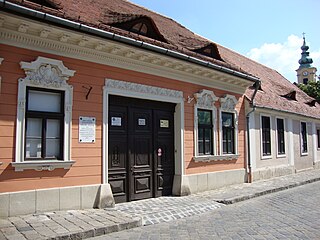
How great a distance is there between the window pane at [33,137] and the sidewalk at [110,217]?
1274 millimetres

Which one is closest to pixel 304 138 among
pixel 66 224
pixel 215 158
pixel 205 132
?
pixel 215 158

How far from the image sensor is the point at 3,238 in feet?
16.2

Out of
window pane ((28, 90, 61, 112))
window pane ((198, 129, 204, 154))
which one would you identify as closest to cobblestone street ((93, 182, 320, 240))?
window pane ((198, 129, 204, 154))

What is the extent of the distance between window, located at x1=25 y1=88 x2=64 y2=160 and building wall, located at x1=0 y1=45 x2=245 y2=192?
311 mm

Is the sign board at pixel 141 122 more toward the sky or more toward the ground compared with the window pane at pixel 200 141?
more toward the sky

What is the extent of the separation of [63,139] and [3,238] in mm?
2632

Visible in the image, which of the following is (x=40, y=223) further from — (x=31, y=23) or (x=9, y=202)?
(x=31, y=23)

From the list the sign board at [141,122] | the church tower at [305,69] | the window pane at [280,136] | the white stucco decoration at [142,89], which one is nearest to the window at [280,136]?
the window pane at [280,136]

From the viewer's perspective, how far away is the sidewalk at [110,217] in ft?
17.7

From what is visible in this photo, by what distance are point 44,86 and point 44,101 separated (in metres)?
0.34

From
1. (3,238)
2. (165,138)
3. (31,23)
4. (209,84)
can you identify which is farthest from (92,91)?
(209,84)

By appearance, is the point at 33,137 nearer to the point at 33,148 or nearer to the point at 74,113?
the point at 33,148

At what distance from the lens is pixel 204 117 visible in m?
11.0

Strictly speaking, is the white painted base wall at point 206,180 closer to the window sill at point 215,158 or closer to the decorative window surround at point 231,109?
the window sill at point 215,158
